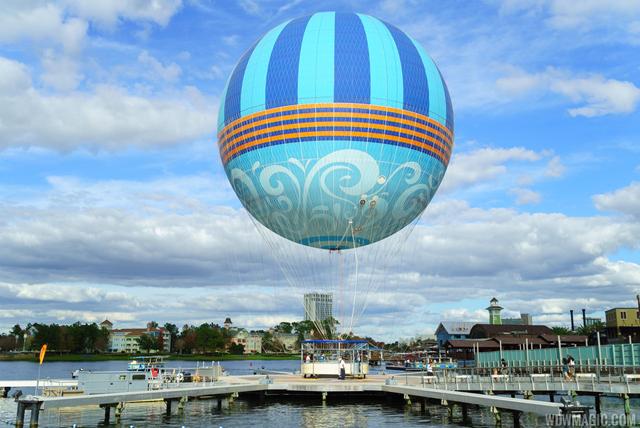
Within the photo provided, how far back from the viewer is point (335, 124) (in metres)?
27.6

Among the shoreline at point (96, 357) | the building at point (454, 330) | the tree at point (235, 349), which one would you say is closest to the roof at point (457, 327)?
the building at point (454, 330)

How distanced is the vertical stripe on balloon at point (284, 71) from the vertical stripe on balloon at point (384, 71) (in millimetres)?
3297

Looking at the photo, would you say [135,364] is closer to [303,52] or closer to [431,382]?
[431,382]

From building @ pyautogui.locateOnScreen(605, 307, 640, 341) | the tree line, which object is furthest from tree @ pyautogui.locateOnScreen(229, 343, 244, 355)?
building @ pyautogui.locateOnScreen(605, 307, 640, 341)

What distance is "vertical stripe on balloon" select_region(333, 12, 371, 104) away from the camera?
27594 mm

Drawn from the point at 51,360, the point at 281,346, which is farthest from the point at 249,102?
the point at 281,346

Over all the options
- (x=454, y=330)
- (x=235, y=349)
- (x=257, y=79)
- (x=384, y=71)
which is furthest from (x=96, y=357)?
(x=384, y=71)

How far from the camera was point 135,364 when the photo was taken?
40344 mm

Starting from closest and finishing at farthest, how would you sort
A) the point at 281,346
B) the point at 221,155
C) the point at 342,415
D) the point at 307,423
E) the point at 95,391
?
1. the point at 307,423
2. the point at 342,415
3. the point at 95,391
4. the point at 221,155
5. the point at 281,346

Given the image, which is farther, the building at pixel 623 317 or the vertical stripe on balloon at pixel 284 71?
the building at pixel 623 317

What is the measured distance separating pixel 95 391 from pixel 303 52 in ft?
59.3

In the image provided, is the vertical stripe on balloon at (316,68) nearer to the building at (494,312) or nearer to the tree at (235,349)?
the building at (494,312)

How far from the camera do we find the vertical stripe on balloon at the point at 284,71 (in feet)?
91.8

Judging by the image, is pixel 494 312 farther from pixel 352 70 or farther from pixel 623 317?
pixel 352 70
